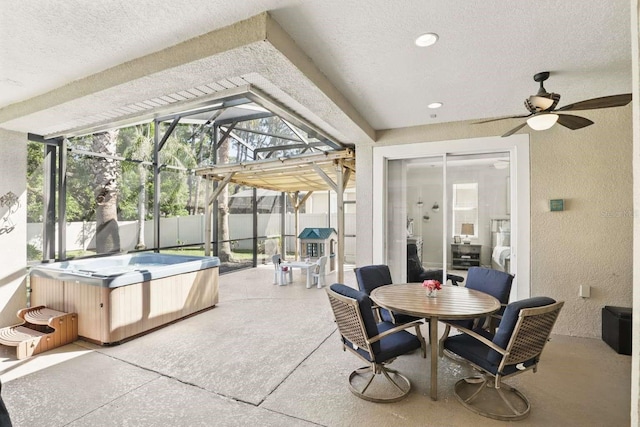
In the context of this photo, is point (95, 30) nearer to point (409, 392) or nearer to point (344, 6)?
point (344, 6)

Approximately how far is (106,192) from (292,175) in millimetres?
3479

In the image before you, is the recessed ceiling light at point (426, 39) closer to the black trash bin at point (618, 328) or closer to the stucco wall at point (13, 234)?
the black trash bin at point (618, 328)

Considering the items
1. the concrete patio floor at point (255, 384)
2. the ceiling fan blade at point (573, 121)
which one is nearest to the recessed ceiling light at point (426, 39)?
the ceiling fan blade at point (573, 121)

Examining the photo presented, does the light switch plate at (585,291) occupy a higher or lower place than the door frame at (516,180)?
lower

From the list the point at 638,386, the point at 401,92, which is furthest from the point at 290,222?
the point at 638,386

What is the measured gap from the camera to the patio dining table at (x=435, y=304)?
96.4 inches

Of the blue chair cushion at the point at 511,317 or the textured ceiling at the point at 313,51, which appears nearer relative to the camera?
the textured ceiling at the point at 313,51

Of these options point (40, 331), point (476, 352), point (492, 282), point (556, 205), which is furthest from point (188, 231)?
point (556, 205)

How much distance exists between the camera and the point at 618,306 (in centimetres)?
360

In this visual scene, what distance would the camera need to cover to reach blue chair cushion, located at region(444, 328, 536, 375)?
2.23 metres

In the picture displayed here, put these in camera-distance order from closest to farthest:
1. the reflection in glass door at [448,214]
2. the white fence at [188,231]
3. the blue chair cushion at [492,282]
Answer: the blue chair cushion at [492,282] < the reflection in glass door at [448,214] < the white fence at [188,231]

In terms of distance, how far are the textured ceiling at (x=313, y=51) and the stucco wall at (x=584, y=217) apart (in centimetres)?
60

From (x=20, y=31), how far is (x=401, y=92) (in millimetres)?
3172

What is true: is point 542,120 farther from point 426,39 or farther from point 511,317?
point 511,317
